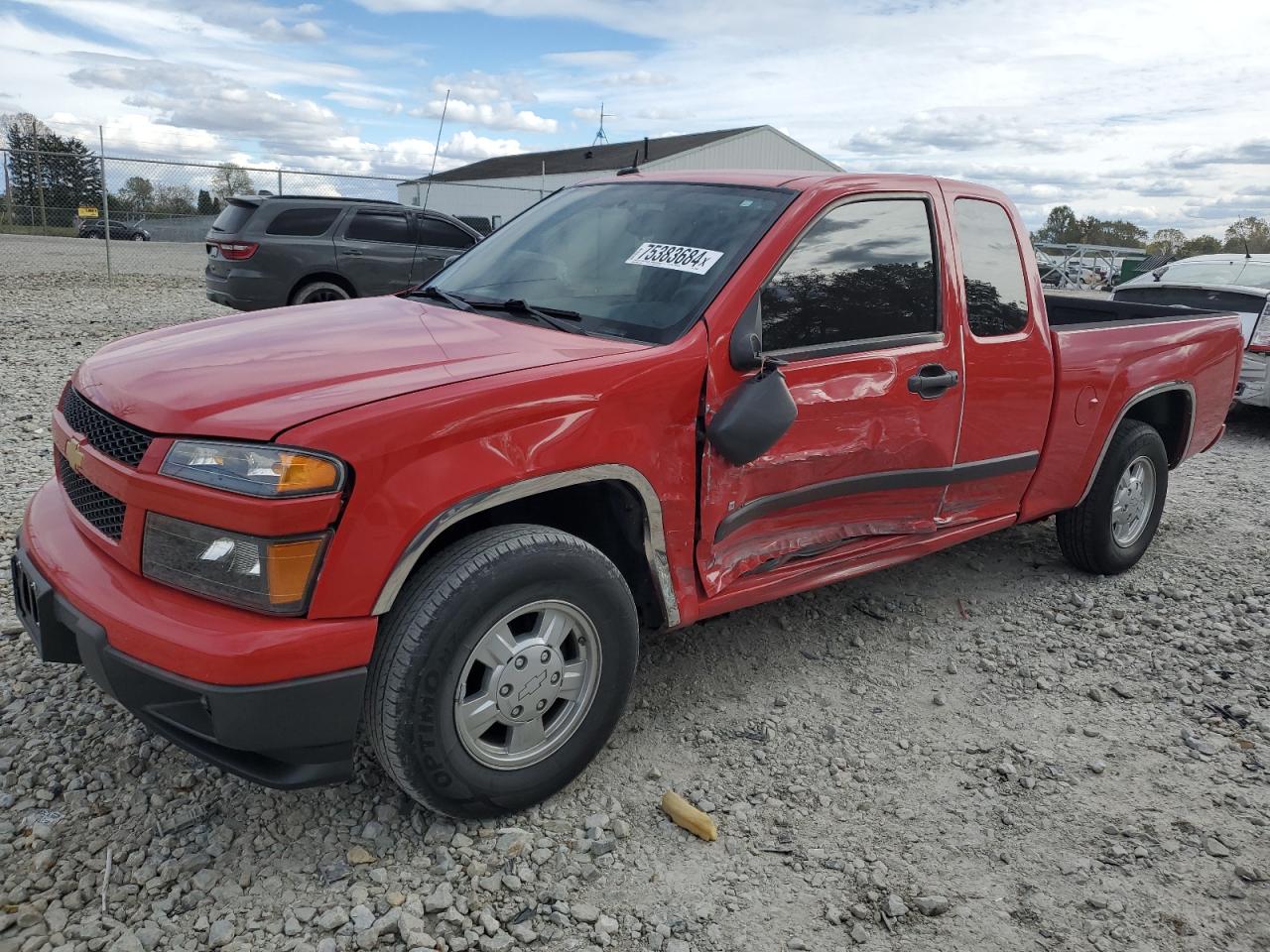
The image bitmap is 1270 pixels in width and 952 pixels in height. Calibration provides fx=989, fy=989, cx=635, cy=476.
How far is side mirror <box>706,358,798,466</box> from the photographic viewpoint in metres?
2.91

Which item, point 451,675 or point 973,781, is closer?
point 451,675

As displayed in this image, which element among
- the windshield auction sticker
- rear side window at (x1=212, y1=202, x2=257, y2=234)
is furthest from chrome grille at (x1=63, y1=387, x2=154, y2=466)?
rear side window at (x1=212, y1=202, x2=257, y2=234)

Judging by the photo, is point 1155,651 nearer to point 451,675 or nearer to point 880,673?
point 880,673

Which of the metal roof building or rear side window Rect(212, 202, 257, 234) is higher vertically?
the metal roof building

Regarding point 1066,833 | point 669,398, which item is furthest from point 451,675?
point 1066,833

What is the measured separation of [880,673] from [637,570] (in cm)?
134

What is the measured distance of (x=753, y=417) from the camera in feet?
9.53

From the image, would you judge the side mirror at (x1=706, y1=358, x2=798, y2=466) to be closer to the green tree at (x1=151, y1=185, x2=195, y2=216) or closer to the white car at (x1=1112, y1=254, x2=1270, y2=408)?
the white car at (x1=1112, y1=254, x2=1270, y2=408)

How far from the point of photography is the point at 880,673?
3.85m

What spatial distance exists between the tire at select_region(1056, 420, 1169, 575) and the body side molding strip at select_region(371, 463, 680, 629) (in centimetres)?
267

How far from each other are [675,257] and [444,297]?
925mm

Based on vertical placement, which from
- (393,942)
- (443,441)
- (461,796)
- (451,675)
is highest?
(443,441)

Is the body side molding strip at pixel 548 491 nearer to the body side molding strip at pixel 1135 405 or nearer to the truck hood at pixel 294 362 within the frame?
the truck hood at pixel 294 362

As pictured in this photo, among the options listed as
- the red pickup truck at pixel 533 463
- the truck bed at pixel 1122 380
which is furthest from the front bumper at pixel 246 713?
the truck bed at pixel 1122 380
